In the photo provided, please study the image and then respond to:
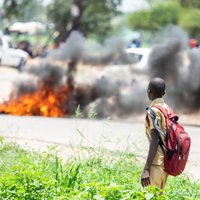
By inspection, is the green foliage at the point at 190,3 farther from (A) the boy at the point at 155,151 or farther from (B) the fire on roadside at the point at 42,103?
(A) the boy at the point at 155,151

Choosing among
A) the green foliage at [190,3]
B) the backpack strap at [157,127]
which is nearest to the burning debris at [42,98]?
the backpack strap at [157,127]

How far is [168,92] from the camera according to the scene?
746 inches

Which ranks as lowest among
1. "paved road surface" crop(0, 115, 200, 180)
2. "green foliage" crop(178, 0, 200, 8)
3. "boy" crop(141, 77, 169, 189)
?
"paved road surface" crop(0, 115, 200, 180)

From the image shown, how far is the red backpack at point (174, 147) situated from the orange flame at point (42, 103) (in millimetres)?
11851

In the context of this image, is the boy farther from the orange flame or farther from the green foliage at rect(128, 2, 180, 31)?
the green foliage at rect(128, 2, 180, 31)

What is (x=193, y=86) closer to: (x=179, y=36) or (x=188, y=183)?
(x=179, y=36)

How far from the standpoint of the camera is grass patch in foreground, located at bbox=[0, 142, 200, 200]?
22.0 feet

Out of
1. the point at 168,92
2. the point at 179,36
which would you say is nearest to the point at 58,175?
the point at 168,92

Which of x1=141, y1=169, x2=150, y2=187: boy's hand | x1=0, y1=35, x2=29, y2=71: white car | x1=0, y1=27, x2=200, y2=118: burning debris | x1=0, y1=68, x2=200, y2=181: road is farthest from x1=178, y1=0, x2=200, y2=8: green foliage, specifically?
x1=141, y1=169, x2=150, y2=187: boy's hand

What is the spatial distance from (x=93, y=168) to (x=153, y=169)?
6.64 ft

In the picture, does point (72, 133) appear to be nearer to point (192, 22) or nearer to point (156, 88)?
point (156, 88)

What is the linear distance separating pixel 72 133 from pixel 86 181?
7.13 m

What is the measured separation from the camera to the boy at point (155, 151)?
7.19 m

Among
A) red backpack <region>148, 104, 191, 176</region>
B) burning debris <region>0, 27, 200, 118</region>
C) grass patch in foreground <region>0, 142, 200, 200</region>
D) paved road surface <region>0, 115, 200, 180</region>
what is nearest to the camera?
grass patch in foreground <region>0, 142, 200, 200</region>
